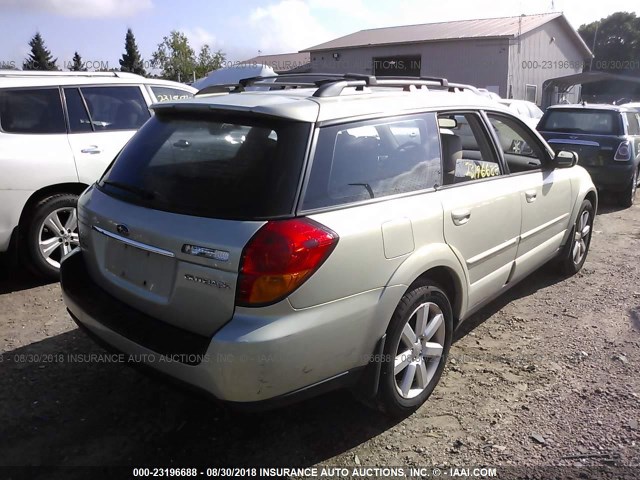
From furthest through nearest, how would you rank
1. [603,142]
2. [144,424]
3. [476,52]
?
[476,52] → [603,142] → [144,424]

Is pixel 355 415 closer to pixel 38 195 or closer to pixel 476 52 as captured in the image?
pixel 38 195

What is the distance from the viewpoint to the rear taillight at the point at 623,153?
843 cm

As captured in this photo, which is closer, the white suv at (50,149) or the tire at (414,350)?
the tire at (414,350)

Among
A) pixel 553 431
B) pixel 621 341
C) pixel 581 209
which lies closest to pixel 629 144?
pixel 581 209

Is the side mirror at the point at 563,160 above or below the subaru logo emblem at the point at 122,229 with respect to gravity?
Answer: below

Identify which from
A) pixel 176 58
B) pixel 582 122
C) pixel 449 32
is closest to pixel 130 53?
pixel 176 58

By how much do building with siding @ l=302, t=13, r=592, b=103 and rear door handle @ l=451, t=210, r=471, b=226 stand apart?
22.1 metres

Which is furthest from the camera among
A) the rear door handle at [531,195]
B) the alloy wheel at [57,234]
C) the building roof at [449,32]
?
the building roof at [449,32]

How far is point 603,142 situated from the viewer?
8578 millimetres

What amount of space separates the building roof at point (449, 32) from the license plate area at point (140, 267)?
84.2 feet

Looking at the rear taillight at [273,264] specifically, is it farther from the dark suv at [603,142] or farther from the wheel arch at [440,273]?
the dark suv at [603,142]

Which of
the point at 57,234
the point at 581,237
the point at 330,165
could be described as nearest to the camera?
the point at 330,165

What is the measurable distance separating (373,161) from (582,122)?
779 cm

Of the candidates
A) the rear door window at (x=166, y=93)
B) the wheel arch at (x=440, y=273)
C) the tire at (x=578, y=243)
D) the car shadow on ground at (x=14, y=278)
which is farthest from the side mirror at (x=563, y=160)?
the car shadow on ground at (x=14, y=278)
